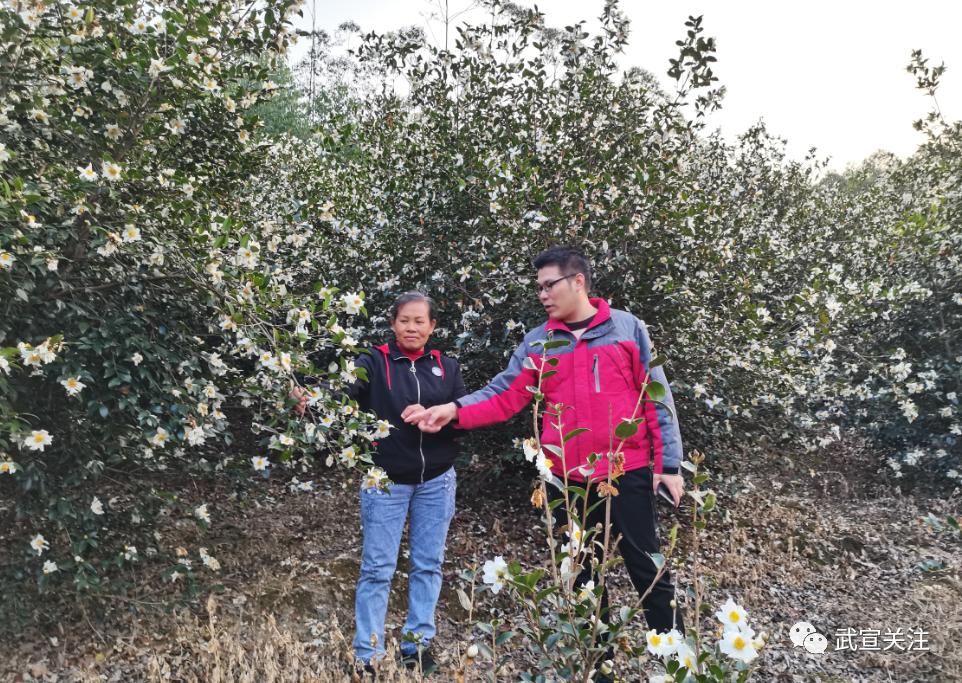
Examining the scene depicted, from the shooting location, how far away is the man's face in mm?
2551

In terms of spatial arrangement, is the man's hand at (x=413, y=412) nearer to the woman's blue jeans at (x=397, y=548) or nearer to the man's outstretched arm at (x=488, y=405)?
the man's outstretched arm at (x=488, y=405)

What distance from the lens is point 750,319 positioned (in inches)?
166

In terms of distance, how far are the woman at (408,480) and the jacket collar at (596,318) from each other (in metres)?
0.54

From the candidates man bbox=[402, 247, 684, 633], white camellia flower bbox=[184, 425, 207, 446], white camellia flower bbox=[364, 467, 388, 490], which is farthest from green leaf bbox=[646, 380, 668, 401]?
white camellia flower bbox=[184, 425, 207, 446]

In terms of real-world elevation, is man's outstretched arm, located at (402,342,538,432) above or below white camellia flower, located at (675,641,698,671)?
above

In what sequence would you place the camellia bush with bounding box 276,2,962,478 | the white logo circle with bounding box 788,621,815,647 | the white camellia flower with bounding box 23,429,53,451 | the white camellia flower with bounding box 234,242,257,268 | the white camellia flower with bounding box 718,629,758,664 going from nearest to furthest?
the white camellia flower with bounding box 718,629,758,664 < the white logo circle with bounding box 788,621,815,647 < the white camellia flower with bounding box 23,429,53,451 < the white camellia flower with bounding box 234,242,257,268 < the camellia bush with bounding box 276,2,962,478

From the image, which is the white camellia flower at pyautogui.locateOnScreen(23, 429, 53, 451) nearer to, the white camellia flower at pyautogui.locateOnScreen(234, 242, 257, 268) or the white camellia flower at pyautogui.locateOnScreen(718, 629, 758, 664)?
the white camellia flower at pyautogui.locateOnScreen(234, 242, 257, 268)

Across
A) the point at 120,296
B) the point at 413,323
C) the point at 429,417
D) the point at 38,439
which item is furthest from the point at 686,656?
the point at 120,296

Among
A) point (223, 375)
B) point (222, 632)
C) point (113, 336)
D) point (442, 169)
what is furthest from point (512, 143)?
point (222, 632)

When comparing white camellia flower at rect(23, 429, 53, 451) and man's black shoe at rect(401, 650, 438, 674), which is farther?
man's black shoe at rect(401, 650, 438, 674)

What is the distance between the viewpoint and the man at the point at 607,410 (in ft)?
7.97

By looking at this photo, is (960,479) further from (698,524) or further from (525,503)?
(698,524)

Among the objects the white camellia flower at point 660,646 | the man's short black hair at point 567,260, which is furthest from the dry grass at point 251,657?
the man's short black hair at point 567,260

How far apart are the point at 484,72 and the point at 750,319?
257 cm
